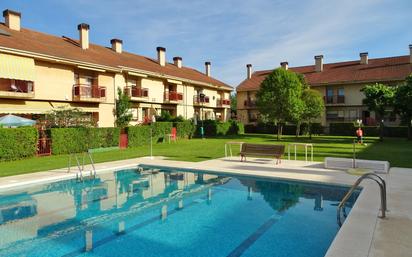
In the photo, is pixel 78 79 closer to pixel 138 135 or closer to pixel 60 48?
pixel 60 48

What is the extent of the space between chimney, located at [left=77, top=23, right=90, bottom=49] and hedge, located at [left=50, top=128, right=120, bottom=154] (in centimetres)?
1224

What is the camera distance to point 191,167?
46.3 feet

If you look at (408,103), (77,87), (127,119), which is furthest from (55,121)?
(408,103)

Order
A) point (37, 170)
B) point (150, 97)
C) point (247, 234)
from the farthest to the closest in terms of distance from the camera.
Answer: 1. point (150, 97)
2. point (37, 170)
3. point (247, 234)

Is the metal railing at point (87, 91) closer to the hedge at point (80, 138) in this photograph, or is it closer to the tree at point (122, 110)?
the tree at point (122, 110)

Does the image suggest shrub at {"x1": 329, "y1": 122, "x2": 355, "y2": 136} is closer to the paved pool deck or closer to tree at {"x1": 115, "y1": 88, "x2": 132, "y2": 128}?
tree at {"x1": 115, "y1": 88, "x2": 132, "y2": 128}

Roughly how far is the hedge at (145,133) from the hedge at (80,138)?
1315 millimetres

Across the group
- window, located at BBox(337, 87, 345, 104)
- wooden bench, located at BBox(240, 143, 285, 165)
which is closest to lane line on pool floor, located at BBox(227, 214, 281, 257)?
wooden bench, located at BBox(240, 143, 285, 165)

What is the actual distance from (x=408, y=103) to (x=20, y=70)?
30.1 m

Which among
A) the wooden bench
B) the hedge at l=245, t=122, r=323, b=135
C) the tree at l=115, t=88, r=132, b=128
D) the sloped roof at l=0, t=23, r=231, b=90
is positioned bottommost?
the wooden bench

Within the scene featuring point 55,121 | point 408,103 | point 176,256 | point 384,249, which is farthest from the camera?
point 408,103

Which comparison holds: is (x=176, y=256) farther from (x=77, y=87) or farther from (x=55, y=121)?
(x=77, y=87)

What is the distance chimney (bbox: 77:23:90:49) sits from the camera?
102ft

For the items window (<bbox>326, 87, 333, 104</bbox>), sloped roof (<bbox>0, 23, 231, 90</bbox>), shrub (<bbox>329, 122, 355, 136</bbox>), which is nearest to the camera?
sloped roof (<bbox>0, 23, 231, 90</bbox>)
